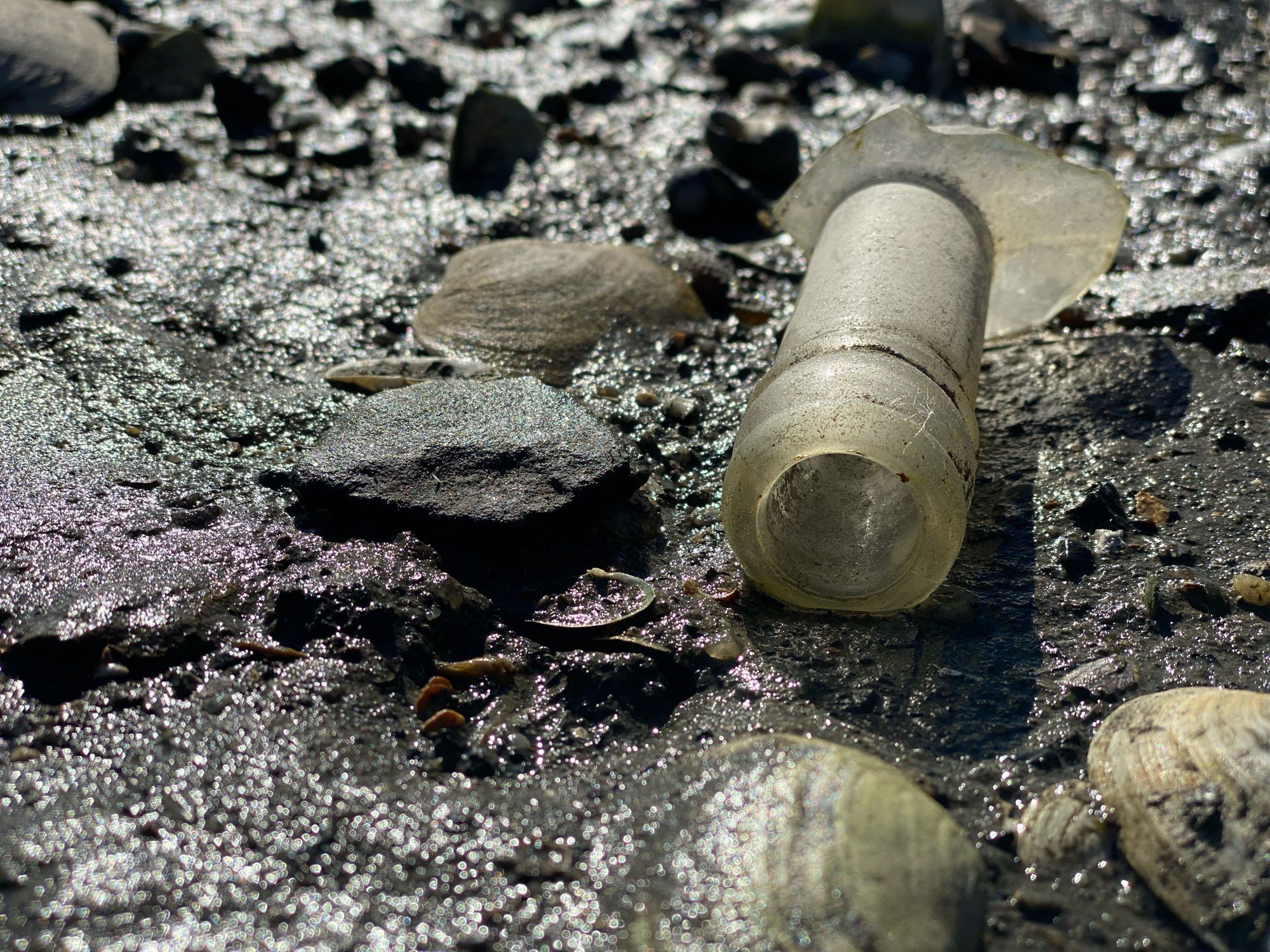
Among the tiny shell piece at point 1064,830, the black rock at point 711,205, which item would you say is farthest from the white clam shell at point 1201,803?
the black rock at point 711,205

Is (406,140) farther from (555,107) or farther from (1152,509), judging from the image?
(1152,509)

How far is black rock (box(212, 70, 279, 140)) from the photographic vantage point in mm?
4453

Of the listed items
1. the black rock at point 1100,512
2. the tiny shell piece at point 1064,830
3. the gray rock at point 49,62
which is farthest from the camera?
the gray rock at point 49,62

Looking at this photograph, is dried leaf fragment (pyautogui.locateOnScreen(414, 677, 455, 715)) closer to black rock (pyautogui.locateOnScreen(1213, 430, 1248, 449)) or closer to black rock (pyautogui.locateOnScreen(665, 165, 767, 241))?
black rock (pyautogui.locateOnScreen(1213, 430, 1248, 449))

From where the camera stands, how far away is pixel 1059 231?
3.25 m

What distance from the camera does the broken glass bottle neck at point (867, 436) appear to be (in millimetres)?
2322

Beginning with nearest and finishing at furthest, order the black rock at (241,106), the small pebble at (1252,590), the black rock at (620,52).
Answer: the small pebble at (1252,590), the black rock at (241,106), the black rock at (620,52)

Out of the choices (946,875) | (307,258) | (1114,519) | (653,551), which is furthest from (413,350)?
(946,875)

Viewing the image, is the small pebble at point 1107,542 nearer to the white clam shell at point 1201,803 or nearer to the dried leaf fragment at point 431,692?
the white clam shell at point 1201,803

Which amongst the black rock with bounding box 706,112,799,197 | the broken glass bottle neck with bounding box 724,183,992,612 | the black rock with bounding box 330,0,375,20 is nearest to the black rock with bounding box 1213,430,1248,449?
the broken glass bottle neck with bounding box 724,183,992,612

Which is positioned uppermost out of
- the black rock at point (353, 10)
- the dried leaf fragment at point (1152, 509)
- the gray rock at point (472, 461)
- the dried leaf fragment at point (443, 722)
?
the black rock at point (353, 10)

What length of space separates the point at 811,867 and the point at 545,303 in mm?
2062

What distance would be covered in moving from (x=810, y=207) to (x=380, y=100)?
7.43ft

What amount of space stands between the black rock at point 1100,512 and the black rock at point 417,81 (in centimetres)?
318
